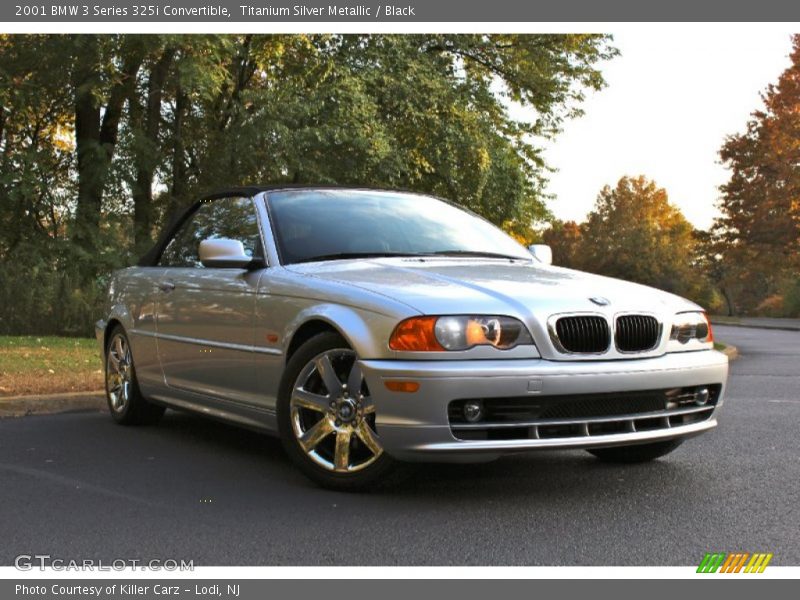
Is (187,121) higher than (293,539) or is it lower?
higher

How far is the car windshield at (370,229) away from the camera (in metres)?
6.31

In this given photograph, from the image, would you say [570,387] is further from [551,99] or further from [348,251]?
[551,99]

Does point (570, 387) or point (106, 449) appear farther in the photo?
point (106, 449)

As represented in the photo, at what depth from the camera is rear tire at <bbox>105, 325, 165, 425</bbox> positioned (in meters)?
7.89

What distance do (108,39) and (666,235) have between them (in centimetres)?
6319

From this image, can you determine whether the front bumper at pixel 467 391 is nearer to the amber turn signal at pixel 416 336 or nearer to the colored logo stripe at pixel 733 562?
the amber turn signal at pixel 416 336

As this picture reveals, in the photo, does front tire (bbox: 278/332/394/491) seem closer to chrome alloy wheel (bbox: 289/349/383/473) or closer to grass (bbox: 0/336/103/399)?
chrome alloy wheel (bbox: 289/349/383/473)

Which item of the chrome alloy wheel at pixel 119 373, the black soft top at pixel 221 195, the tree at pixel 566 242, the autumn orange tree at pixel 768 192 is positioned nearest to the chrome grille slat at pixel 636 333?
the black soft top at pixel 221 195

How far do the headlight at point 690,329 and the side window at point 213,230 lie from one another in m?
2.49

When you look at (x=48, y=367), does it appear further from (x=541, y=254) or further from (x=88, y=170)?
(x=88, y=170)

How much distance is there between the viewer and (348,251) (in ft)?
20.5

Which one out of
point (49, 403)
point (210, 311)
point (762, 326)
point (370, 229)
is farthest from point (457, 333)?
point (762, 326)

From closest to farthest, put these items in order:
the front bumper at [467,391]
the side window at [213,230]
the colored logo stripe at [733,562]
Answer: the colored logo stripe at [733,562], the front bumper at [467,391], the side window at [213,230]

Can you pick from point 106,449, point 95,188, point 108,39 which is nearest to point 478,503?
point 106,449
